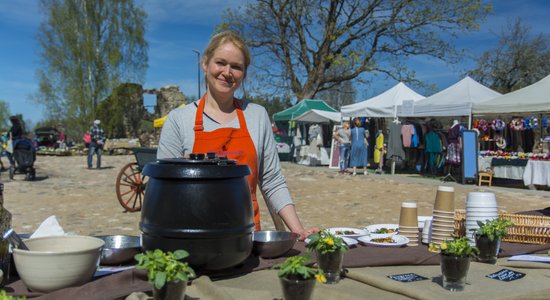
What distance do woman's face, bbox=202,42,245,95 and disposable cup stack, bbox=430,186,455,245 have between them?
36.2 inches

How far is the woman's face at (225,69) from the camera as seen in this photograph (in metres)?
1.90

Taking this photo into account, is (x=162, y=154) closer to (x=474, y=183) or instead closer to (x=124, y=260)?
(x=124, y=260)

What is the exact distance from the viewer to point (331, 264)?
1.41 metres

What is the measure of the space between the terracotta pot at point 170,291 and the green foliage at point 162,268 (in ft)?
0.04

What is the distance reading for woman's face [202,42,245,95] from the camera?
74.7 inches

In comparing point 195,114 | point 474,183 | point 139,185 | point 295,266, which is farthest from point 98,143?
Answer: point 295,266

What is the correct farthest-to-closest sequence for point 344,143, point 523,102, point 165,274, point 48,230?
point 344,143, point 523,102, point 48,230, point 165,274

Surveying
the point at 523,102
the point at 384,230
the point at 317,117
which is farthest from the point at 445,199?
the point at 317,117

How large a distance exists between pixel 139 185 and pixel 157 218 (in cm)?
717

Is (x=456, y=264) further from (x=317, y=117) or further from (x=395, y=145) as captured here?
(x=317, y=117)

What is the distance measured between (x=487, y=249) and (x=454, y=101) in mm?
11135

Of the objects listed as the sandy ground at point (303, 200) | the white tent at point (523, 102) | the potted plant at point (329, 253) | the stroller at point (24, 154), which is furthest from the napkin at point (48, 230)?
the stroller at point (24, 154)

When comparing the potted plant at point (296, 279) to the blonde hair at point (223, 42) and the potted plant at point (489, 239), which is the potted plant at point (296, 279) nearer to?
the potted plant at point (489, 239)

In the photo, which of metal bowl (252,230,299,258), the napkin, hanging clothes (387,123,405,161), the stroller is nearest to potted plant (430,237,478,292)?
metal bowl (252,230,299,258)
